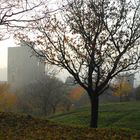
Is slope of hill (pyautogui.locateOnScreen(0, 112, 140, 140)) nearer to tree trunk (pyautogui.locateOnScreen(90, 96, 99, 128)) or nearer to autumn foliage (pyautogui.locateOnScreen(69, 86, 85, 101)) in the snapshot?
tree trunk (pyautogui.locateOnScreen(90, 96, 99, 128))

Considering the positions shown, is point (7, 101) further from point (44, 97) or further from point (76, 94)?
point (76, 94)

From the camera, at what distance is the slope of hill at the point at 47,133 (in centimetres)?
1199

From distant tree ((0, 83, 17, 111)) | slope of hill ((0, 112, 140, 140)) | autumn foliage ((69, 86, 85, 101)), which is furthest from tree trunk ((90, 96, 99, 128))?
autumn foliage ((69, 86, 85, 101))

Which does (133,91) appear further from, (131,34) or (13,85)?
(131,34)

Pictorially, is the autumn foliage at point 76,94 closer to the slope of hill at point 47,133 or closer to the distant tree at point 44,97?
the distant tree at point 44,97

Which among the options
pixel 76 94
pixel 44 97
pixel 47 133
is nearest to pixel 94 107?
pixel 47 133

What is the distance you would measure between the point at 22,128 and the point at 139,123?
20654 mm

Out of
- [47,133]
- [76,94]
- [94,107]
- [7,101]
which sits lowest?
[7,101]

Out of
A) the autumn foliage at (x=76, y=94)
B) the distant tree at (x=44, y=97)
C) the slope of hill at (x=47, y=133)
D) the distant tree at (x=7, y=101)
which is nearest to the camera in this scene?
the slope of hill at (x=47, y=133)

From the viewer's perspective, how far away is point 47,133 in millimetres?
12695

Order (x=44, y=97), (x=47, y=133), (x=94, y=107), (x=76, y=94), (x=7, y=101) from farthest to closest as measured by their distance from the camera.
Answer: (x=76, y=94), (x=7, y=101), (x=44, y=97), (x=94, y=107), (x=47, y=133)

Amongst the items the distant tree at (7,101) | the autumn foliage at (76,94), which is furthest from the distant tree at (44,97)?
the autumn foliage at (76,94)

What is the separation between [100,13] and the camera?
1845 cm

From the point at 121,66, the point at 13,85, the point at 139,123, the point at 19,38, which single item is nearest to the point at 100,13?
the point at 121,66
